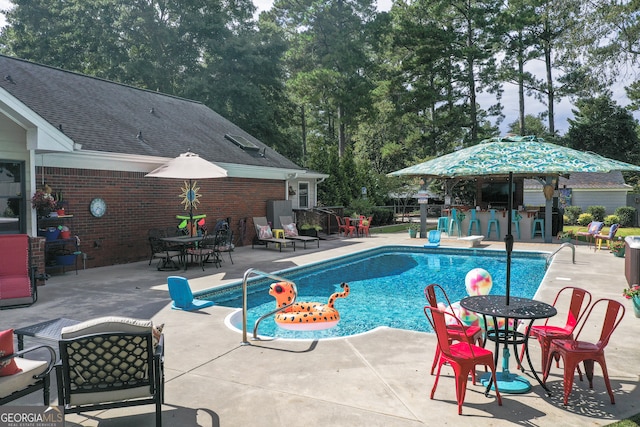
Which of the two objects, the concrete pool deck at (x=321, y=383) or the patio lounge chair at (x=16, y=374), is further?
the concrete pool deck at (x=321, y=383)

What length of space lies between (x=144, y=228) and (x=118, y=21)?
24.5 m

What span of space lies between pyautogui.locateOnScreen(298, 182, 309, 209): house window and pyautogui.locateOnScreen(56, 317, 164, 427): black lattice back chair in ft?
60.1

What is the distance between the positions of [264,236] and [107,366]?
41.6 ft

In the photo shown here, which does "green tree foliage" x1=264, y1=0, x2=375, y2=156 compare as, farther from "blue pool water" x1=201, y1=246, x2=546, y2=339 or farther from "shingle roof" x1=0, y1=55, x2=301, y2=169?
"blue pool water" x1=201, y1=246, x2=546, y2=339

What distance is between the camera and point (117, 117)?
14.5 m

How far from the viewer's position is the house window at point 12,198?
1015 centimetres

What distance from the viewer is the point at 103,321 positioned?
11.2ft

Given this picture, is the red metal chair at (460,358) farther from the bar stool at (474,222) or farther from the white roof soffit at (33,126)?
the bar stool at (474,222)

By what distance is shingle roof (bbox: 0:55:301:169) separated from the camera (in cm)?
1227

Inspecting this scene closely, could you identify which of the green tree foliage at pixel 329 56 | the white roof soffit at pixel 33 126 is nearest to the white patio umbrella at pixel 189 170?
the white roof soffit at pixel 33 126

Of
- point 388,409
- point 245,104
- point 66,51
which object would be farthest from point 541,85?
point 388,409

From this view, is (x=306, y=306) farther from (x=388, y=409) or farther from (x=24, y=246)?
(x=24, y=246)

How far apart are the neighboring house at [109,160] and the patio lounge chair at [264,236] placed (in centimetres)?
58

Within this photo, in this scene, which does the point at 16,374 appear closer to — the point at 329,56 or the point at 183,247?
the point at 183,247
